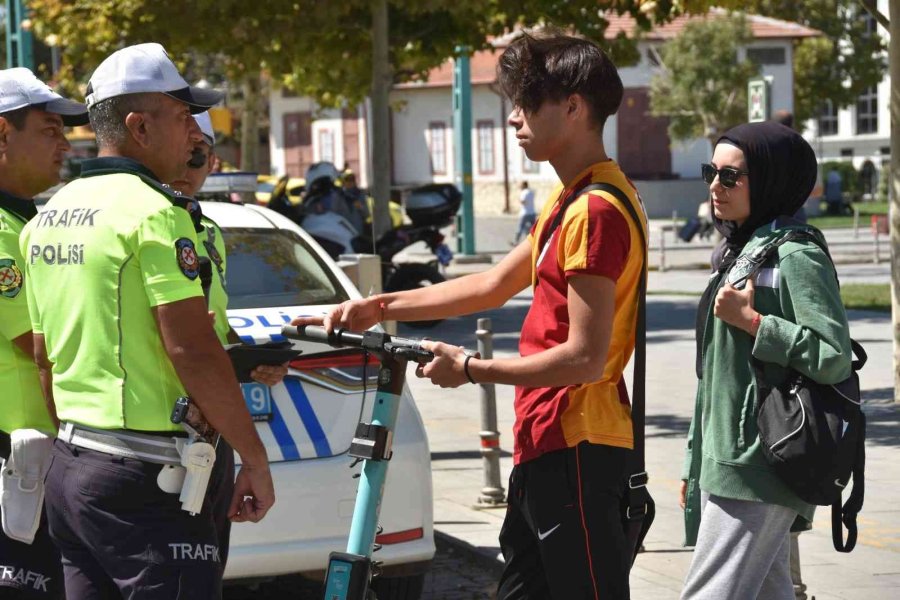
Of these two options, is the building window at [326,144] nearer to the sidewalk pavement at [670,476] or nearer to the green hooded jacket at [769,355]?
the sidewalk pavement at [670,476]

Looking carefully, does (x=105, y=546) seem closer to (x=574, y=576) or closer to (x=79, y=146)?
(x=574, y=576)

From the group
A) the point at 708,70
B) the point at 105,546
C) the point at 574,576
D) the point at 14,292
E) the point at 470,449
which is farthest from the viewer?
the point at 708,70

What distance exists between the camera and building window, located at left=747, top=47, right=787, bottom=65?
164 feet

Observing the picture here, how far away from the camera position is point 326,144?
61.1 m

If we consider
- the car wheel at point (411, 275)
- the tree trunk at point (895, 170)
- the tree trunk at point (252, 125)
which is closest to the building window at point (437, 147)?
the tree trunk at point (252, 125)

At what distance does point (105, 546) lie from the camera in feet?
10.7

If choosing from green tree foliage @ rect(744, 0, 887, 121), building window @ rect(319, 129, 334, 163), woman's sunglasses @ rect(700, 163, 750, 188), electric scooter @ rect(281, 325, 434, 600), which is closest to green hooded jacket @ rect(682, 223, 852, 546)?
woman's sunglasses @ rect(700, 163, 750, 188)

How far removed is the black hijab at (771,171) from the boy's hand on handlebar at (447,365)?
42.3 inches

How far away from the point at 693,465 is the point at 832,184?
142 feet

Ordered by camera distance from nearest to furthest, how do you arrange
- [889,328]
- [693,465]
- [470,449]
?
[693,465]
[470,449]
[889,328]

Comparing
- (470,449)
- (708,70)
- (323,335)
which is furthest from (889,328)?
(708,70)

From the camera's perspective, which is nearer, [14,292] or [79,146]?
[14,292]

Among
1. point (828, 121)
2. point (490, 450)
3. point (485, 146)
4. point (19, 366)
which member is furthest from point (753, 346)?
point (828, 121)

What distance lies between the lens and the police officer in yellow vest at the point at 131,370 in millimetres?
3230
